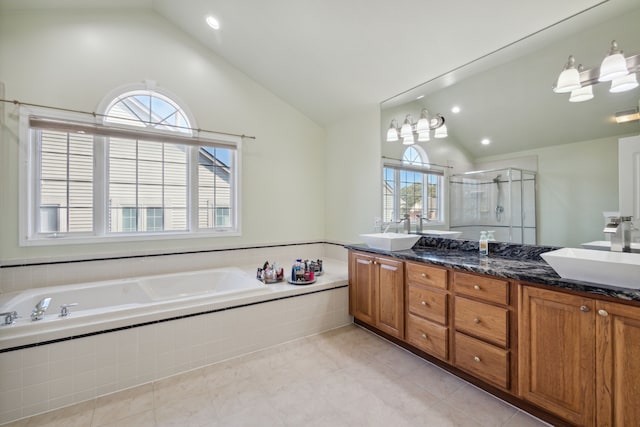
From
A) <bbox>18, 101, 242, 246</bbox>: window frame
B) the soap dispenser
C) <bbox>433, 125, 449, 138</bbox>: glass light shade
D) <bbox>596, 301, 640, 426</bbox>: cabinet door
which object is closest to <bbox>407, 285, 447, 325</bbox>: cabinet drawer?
the soap dispenser

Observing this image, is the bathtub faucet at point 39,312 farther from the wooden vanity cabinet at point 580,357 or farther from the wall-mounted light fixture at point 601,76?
the wall-mounted light fixture at point 601,76

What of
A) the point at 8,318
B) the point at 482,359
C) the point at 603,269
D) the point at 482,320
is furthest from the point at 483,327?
the point at 8,318

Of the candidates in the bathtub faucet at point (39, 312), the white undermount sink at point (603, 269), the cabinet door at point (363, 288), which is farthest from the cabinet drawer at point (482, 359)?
the bathtub faucet at point (39, 312)

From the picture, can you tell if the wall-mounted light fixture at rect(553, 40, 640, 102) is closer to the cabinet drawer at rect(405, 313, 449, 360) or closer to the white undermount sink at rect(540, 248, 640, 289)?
the white undermount sink at rect(540, 248, 640, 289)

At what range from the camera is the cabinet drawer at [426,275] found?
2.10 m

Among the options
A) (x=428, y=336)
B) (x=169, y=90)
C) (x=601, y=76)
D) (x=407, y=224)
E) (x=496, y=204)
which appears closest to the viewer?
(x=601, y=76)

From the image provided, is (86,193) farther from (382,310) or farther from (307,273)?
(382,310)

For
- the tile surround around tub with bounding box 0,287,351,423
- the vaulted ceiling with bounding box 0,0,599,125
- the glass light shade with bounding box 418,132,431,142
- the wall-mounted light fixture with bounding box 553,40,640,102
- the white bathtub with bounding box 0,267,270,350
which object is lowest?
the tile surround around tub with bounding box 0,287,351,423

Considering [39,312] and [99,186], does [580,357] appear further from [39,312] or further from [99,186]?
[99,186]

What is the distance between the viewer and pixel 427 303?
2.21 m

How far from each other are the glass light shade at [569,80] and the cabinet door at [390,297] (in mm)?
1653

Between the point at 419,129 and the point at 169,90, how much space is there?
278 cm

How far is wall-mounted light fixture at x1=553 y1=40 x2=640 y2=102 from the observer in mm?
1698

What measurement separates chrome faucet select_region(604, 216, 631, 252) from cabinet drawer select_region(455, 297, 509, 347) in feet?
2.50
